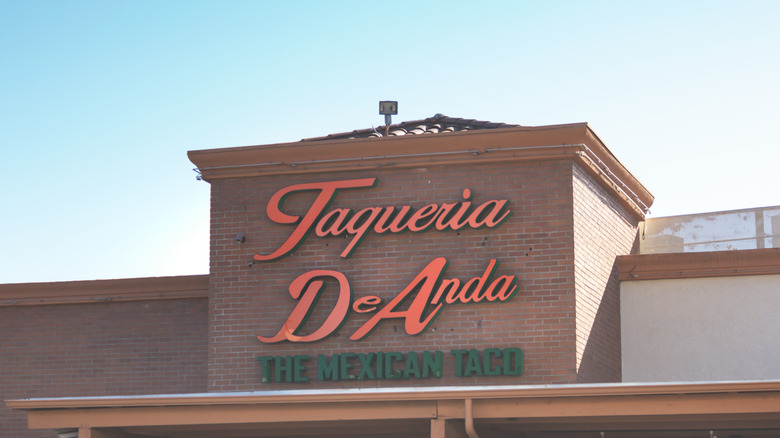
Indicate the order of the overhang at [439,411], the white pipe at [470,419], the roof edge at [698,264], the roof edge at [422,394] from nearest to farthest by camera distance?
the roof edge at [422,394] < the overhang at [439,411] < the white pipe at [470,419] < the roof edge at [698,264]

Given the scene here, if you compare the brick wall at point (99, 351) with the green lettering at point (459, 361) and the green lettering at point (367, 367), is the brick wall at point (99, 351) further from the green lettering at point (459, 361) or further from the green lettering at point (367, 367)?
the green lettering at point (459, 361)

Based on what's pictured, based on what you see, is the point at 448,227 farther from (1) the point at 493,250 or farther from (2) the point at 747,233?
(2) the point at 747,233

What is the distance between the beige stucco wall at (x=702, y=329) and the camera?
672 inches

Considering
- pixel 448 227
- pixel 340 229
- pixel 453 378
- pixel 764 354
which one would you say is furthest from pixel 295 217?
pixel 764 354

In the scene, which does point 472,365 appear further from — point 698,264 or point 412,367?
point 698,264

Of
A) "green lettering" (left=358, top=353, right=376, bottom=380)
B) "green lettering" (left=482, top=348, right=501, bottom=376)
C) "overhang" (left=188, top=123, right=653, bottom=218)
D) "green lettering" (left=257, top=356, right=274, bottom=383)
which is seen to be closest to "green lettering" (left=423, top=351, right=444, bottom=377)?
"green lettering" (left=482, top=348, right=501, bottom=376)

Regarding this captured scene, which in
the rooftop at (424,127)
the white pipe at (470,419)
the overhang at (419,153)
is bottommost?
the white pipe at (470,419)

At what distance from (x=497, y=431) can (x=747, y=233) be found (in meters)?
9.37

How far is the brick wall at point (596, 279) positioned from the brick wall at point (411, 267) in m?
0.33

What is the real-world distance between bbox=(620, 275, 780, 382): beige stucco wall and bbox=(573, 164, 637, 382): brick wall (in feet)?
1.07

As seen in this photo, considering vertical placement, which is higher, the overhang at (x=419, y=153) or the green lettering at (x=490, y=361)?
the overhang at (x=419, y=153)

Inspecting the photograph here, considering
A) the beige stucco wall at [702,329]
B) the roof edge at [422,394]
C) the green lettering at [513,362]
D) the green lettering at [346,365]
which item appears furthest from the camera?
the beige stucco wall at [702,329]

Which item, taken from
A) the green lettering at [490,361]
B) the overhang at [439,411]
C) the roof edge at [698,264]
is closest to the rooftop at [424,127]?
the roof edge at [698,264]

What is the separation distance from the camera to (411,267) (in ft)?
53.3
